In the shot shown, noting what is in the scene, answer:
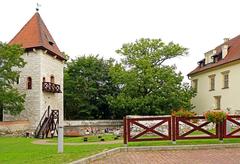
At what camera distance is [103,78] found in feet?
155

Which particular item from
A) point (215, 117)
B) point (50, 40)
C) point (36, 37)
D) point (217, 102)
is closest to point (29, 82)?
point (36, 37)

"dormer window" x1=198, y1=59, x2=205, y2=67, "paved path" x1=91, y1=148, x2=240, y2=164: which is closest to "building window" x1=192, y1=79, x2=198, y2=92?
"dormer window" x1=198, y1=59, x2=205, y2=67

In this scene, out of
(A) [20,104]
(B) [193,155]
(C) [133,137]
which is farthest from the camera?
(A) [20,104]

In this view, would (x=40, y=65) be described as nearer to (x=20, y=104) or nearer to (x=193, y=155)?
(x=20, y=104)

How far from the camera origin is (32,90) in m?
37.6

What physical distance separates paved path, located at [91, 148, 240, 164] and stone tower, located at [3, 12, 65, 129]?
24940mm

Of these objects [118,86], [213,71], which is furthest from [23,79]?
[213,71]

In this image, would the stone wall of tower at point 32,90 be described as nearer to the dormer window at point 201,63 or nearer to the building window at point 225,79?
the building window at point 225,79

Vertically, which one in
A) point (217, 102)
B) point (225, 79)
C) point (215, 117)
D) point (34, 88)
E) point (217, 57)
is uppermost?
point (217, 57)

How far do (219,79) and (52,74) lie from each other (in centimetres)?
1748

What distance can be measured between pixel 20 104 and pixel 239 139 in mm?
22220

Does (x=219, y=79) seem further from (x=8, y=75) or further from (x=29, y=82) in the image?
(x=8, y=75)

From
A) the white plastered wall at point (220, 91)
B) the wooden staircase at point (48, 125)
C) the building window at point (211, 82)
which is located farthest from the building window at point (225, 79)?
the wooden staircase at point (48, 125)

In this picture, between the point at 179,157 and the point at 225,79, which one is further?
the point at 225,79
